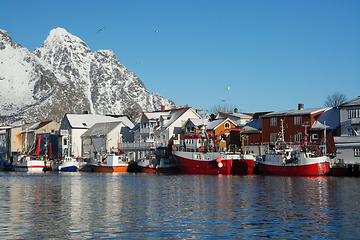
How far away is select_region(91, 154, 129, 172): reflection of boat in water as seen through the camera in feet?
305

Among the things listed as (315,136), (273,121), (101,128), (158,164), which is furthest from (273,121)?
(101,128)

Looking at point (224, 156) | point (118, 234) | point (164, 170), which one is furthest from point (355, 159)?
point (118, 234)

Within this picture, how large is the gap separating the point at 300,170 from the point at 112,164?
130 ft

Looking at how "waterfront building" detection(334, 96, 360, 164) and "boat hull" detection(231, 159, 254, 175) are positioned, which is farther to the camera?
"boat hull" detection(231, 159, 254, 175)

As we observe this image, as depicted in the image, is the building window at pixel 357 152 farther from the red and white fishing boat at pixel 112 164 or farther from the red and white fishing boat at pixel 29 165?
the red and white fishing boat at pixel 29 165

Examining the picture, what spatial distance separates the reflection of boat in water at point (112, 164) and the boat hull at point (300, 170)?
32737 mm

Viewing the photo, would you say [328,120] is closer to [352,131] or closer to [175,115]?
[352,131]

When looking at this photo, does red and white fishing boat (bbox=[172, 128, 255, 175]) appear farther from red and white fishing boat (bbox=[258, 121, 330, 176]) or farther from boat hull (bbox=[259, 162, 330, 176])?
boat hull (bbox=[259, 162, 330, 176])

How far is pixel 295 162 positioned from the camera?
225ft

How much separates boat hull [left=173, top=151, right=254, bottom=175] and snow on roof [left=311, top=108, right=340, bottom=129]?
13117mm

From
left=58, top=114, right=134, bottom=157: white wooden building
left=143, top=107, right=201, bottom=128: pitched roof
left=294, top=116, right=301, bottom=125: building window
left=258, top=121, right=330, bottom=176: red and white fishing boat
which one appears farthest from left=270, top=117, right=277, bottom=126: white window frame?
left=58, top=114, right=134, bottom=157: white wooden building

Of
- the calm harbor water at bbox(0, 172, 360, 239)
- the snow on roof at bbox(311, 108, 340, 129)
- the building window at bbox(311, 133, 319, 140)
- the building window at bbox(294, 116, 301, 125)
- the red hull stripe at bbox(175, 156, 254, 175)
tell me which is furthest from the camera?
the building window at bbox(294, 116, 301, 125)

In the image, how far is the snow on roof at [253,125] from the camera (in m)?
88.9

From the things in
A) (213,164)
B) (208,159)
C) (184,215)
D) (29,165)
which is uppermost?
(208,159)
